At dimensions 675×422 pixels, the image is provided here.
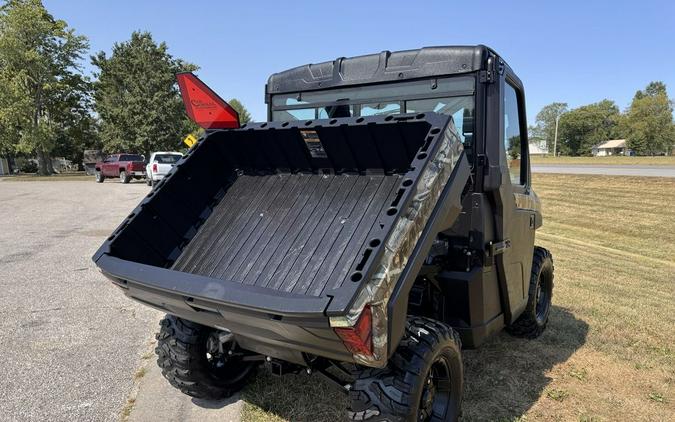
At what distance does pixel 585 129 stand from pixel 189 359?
107231 mm

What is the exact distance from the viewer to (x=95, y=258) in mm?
2707

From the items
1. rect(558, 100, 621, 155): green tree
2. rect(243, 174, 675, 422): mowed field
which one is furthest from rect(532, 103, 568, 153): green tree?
rect(243, 174, 675, 422): mowed field

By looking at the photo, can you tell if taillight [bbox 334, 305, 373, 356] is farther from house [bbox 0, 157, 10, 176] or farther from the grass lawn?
house [bbox 0, 157, 10, 176]

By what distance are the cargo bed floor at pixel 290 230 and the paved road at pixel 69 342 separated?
3.49 feet

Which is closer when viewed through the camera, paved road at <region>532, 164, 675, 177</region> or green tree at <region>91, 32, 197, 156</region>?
paved road at <region>532, 164, 675, 177</region>

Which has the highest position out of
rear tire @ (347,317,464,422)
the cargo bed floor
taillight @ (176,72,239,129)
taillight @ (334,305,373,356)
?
taillight @ (176,72,239,129)

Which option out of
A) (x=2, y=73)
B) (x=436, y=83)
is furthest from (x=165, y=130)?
(x=436, y=83)

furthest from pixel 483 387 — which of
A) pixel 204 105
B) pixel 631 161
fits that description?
pixel 631 161

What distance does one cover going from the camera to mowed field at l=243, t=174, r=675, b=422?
10.9 ft

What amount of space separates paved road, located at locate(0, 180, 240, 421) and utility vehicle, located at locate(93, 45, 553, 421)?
0.67 meters

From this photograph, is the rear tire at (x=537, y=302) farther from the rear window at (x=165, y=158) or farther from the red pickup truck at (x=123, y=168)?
the red pickup truck at (x=123, y=168)

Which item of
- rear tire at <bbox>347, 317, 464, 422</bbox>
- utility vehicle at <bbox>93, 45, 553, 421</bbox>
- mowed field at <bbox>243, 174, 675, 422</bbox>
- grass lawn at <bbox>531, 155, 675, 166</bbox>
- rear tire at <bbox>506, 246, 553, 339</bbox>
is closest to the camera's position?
utility vehicle at <bbox>93, 45, 553, 421</bbox>

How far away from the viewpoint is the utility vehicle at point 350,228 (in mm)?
2193

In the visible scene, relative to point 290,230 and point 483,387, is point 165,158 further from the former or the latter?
point 483,387
